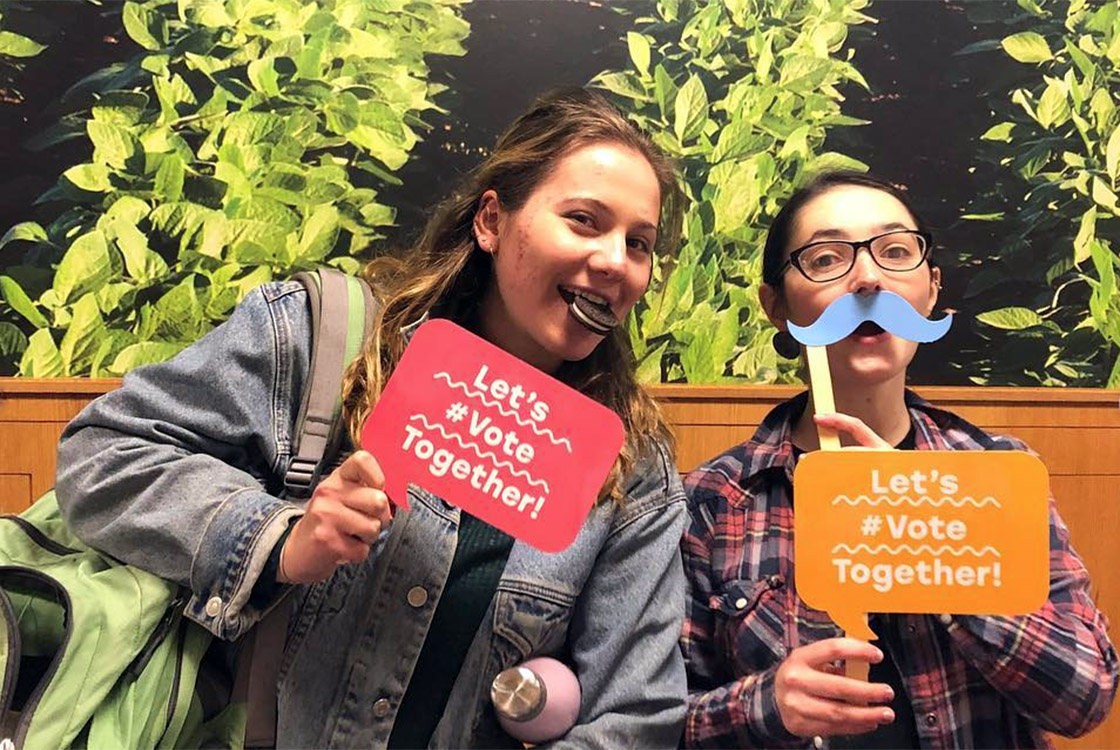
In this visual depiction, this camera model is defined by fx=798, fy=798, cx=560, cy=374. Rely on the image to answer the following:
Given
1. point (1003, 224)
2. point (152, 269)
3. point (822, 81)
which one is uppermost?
point (822, 81)

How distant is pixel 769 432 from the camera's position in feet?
3.93

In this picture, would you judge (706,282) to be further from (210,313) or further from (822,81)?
(210,313)

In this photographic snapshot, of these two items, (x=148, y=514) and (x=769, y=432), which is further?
(x=769, y=432)

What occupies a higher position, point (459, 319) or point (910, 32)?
point (910, 32)

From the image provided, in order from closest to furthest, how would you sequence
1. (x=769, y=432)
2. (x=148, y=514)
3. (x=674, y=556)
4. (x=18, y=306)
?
(x=148, y=514) < (x=674, y=556) < (x=769, y=432) < (x=18, y=306)

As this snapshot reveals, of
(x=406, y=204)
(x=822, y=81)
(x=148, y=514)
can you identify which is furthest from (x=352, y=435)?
(x=822, y=81)

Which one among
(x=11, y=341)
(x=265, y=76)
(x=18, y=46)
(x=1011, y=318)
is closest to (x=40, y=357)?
(x=11, y=341)

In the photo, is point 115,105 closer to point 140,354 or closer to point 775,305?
point 140,354

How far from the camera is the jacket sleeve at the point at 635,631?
942mm

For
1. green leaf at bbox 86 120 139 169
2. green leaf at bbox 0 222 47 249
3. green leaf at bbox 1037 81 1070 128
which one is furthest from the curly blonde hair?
green leaf at bbox 1037 81 1070 128

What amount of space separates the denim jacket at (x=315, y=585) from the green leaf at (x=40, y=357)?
0.85 m

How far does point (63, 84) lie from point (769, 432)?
1.56m

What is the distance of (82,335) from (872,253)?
1518 mm

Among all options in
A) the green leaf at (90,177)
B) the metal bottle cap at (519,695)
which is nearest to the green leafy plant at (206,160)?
the green leaf at (90,177)
